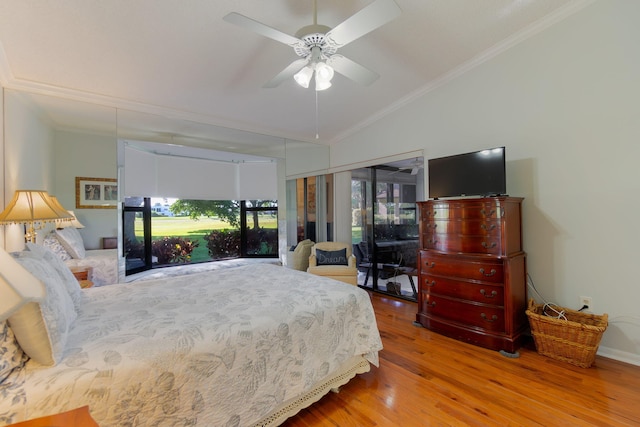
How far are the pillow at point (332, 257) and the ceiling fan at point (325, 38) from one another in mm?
2653

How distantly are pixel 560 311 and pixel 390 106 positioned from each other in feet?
9.98

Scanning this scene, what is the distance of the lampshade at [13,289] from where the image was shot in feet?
1.96

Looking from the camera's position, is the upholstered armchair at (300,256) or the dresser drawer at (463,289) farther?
the upholstered armchair at (300,256)

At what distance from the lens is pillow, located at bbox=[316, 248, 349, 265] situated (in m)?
4.22

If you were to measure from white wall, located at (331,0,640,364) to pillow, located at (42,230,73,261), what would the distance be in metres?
4.64

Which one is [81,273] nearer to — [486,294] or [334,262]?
[334,262]

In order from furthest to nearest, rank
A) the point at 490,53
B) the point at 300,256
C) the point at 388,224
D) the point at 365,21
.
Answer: the point at 300,256
the point at 388,224
the point at 490,53
the point at 365,21

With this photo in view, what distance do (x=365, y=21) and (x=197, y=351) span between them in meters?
1.94

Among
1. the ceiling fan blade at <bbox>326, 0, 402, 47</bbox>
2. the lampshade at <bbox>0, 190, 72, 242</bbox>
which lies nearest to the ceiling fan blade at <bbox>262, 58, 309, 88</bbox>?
the ceiling fan blade at <bbox>326, 0, 402, 47</bbox>

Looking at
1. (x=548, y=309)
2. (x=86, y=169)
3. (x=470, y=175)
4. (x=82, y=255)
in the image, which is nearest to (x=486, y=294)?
(x=548, y=309)

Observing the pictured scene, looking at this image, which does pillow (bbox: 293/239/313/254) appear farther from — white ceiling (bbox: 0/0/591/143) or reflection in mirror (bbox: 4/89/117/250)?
reflection in mirror (bbox: 4/89/117/250)

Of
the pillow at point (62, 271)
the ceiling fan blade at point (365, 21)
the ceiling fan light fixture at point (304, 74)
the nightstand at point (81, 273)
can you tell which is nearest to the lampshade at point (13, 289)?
the pillow at point (62, 271)

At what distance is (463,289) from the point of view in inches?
106

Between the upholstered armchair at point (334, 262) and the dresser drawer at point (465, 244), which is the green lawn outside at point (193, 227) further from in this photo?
the dresser drawer at point (465, 244)
